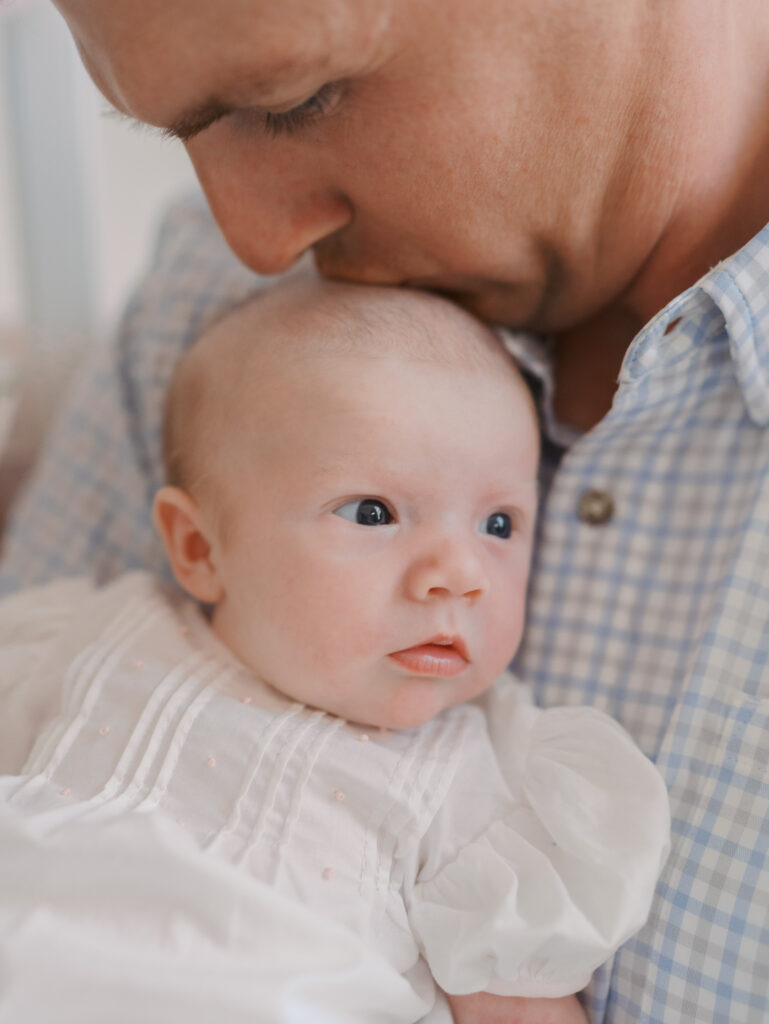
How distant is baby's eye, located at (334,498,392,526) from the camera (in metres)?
0.95

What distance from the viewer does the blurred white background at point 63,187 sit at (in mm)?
2797

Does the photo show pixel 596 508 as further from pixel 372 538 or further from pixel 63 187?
pixel 63 187

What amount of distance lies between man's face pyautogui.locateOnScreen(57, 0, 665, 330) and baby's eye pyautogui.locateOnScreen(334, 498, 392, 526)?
11.6 inches

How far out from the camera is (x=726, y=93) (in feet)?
3.30

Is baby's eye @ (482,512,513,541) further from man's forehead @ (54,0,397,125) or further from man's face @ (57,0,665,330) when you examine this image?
man's forehead @ (54,0,397,125)

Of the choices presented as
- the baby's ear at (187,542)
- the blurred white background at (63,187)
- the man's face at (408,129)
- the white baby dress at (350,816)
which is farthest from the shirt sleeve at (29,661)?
the blurred white background at (63,187)

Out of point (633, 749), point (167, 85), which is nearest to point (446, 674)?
point (633, 749)

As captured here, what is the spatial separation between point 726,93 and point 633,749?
0.69 metres

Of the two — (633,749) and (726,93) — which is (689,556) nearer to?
(633,749)

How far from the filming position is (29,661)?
108 centimetres

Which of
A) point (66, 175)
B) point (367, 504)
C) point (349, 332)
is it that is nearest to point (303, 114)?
point (349, 332)

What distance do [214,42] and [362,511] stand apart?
437mm

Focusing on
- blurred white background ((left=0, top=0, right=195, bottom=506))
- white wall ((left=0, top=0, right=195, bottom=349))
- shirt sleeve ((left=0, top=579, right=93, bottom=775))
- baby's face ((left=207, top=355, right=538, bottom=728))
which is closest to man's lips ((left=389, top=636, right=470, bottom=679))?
baby's face ((left=207, top=355, right=538, bottom=728))

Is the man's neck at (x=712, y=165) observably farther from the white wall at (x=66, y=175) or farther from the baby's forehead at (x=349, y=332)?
the white wall at (x=66, y=175)
